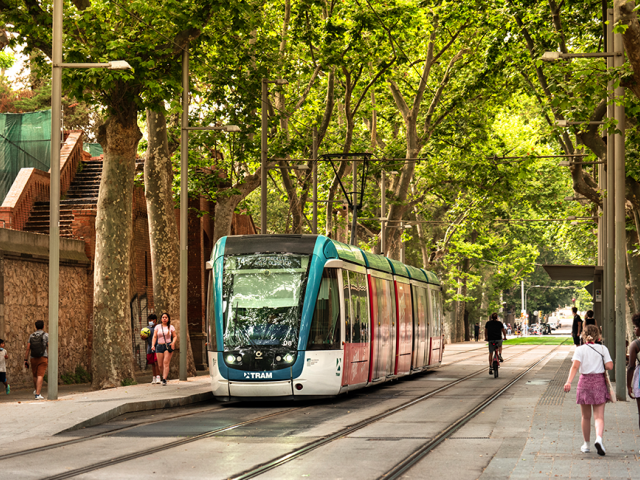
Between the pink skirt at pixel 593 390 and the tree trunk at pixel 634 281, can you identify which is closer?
the pink skirt at pixel 593 390

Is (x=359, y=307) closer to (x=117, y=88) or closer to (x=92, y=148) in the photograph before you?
(x=117, y=88)

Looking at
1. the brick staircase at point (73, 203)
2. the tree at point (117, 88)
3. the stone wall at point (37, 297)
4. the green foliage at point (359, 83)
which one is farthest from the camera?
the brick staircase at point (73, 203)

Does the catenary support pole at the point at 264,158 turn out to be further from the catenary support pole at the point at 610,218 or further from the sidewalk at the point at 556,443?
the sidewalk at the point at 556,443

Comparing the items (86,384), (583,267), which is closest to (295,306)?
(86,384)

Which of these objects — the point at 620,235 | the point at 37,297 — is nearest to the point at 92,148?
the point at 37,297

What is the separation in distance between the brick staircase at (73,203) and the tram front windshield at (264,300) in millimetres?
11676

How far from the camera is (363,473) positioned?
8.87 m

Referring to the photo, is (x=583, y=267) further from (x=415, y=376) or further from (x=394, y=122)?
(x=394, y=122)

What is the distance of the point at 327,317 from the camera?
643 inches

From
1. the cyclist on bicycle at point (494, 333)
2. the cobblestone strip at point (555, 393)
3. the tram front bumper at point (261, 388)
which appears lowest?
the cobblestone strip at point (555, 393)

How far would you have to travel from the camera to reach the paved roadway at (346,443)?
8.88 m

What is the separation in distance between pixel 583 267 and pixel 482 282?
4025 cm

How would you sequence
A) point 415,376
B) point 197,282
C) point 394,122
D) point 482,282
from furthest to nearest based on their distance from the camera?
point 482,282, point 394,122, point 197,282, point 415,376

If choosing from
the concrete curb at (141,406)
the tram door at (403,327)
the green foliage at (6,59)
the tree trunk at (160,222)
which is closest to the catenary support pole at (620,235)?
the tram door at (403,327)
